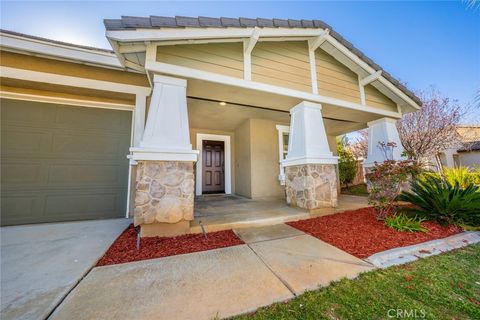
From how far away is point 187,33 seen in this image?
2.71 m

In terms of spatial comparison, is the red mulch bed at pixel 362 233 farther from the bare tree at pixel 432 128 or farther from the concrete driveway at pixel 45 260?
the bare tree at pixel 432 128

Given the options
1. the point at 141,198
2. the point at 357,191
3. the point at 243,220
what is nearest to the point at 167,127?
the point at 141,198

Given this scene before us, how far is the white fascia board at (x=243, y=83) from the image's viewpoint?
2.76 metres

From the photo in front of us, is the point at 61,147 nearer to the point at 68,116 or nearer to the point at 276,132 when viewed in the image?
the point at 68,116

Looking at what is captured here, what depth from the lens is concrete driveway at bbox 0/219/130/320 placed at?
1.33 meters

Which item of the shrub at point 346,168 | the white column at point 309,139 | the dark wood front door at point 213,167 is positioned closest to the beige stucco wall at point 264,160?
the white column at point 309,139

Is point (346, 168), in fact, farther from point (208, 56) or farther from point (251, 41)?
point (208, 56)

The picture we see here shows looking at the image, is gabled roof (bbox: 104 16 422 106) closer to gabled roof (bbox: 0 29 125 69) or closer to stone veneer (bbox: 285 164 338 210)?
→ gabled roof (bbox: 0 29 125 69)

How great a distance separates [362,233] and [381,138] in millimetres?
3448

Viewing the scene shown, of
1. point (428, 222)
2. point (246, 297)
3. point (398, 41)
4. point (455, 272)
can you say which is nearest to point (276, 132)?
point (428, 222)

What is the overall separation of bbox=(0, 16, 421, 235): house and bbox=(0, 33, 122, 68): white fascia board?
17 millimetres

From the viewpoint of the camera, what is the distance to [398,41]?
6.72 metres

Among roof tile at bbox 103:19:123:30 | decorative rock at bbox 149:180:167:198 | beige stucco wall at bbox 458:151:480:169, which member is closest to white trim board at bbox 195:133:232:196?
decorative rock at bbox 149:180:167:198

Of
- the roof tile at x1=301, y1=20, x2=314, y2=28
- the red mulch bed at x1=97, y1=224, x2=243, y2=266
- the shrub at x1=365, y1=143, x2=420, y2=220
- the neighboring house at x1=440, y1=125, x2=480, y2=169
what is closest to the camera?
the red mulch bed at x1=97, y1=224, x2=243, y2=266
